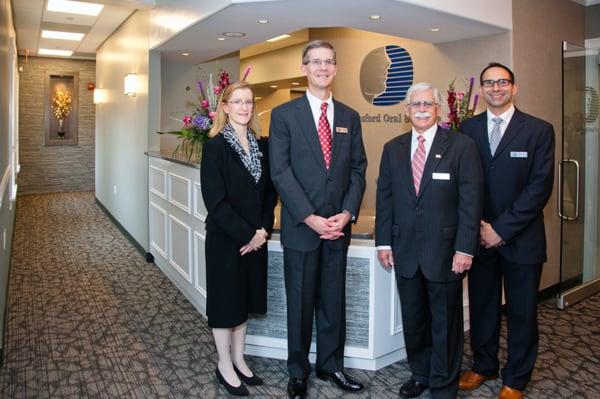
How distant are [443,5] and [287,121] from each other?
168 centimetres

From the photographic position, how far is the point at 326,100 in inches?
108

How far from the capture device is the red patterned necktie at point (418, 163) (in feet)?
8.63

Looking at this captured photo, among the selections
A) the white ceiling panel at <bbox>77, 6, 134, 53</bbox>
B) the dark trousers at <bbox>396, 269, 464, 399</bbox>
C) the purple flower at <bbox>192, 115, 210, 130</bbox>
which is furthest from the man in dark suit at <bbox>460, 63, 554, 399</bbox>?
the white ceiling panel at <bbox>77, 6, 134, 53</bbox>

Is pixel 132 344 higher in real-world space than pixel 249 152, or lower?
lower

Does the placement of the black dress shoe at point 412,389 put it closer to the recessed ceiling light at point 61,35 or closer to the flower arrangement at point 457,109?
the flower arrangement at point 457,109

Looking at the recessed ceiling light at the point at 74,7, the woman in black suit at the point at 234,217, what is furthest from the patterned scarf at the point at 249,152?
the recessed ceiling light at the point at 74,7

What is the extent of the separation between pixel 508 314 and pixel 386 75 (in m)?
3.46

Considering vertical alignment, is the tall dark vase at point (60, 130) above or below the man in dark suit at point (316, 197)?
above

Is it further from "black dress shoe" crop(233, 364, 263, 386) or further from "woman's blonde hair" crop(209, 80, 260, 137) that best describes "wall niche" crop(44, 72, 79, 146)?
"black dress shoe" crop(233, 364, 263, 386)

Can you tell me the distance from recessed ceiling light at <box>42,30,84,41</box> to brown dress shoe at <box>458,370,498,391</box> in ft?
26.1

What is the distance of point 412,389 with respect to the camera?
9.37 ft

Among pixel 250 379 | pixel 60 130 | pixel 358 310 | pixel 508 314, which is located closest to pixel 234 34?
pixel 358 310

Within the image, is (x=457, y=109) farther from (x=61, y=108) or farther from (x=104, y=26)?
(x=61, y=108)

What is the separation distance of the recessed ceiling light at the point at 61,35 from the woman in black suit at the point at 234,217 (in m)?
6.84
